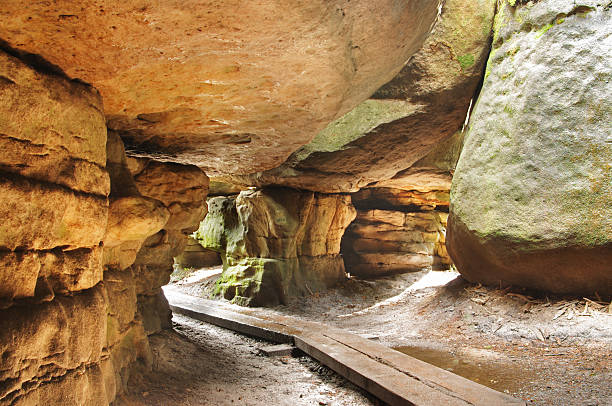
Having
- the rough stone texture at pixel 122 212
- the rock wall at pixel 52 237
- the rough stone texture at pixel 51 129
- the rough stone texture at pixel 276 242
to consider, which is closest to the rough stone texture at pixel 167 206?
the rough stone texture at pixel 122 212

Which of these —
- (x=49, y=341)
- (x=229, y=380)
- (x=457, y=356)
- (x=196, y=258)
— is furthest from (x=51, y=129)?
(x=196, y=258)

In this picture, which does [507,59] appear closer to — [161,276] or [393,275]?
[161,276]

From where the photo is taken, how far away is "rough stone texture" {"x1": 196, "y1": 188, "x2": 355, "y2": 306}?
9547 millimetres

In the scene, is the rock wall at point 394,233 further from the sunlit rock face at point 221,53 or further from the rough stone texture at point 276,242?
the sunlit rock face at point 221,53

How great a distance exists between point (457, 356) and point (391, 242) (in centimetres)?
879

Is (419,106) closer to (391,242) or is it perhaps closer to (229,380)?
(229,380)

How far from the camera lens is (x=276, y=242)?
32.2 ft

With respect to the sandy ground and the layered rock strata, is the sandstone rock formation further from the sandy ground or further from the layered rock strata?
the sandy ground

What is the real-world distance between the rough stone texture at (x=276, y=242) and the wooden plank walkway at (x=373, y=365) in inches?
74.1

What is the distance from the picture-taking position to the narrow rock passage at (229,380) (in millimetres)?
3643

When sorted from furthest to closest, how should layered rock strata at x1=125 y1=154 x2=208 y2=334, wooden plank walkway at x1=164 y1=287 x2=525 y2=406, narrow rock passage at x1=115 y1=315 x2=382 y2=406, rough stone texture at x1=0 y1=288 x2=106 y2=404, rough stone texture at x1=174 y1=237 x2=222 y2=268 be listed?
rough stone texture at x1=174 y1=237 x2=222 y2=268, layered rock strata at x1=125 y1=154 x2=208 y2=334, narrow rock passage at x1=115 y1=315 x2=382 y2=406, wooden plank walkway at x1=164 y1=287 x2=525 y2=406, rough stone texture at x1=0 y1=288 x2=106 y2=404

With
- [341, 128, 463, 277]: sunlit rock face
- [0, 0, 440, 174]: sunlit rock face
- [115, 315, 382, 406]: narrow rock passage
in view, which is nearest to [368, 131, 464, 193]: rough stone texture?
[341, 128, 463, 277]: sunlit rock face

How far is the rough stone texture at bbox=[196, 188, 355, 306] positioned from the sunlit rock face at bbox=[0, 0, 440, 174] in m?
5.87

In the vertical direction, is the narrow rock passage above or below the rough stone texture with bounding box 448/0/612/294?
below
